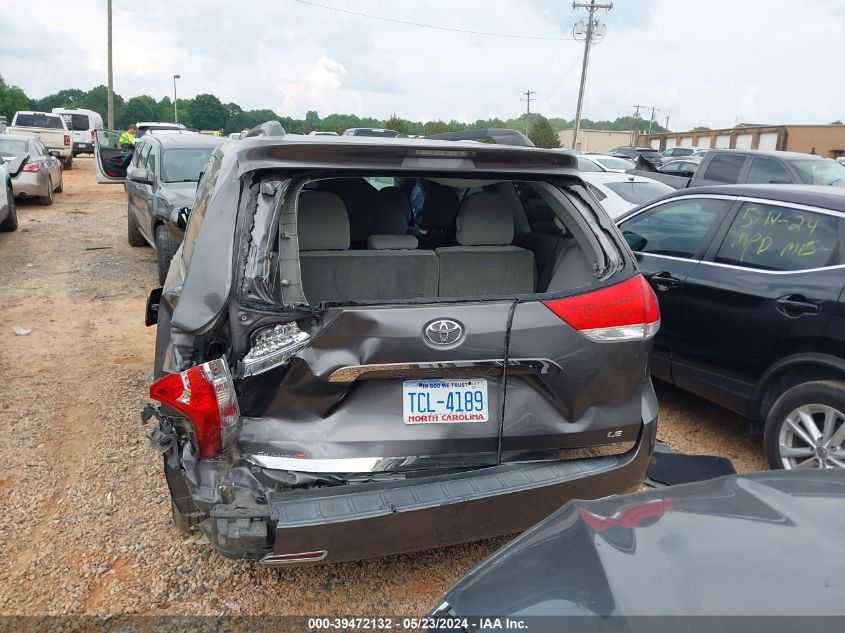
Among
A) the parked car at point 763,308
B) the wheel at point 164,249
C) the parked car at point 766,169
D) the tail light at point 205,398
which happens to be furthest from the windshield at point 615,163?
the tail light at point 205,398

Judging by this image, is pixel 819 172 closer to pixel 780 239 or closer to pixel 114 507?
pixel 780 239

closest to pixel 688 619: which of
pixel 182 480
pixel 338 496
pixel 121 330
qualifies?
pixel 338 496

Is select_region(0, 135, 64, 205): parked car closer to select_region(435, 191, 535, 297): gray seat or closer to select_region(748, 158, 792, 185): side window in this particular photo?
select_region(435, 191, 535, 297): gray seat

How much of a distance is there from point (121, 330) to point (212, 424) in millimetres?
4576

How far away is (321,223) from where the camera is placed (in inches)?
129

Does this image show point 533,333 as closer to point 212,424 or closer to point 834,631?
point 212,424

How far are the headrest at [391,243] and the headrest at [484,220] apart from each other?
0.94 ft

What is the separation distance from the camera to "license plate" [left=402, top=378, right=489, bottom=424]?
2496 mm

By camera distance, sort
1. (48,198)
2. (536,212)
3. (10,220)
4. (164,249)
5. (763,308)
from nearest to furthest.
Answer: (763,308)
(536,212)
(164,249)
(10,220)
(48,198)

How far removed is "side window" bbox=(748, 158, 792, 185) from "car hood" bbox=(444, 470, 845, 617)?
9389mm

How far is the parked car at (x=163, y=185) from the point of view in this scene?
7.73 meters

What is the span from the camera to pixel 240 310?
7.76ft

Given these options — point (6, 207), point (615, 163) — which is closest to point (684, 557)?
point (6, 207)

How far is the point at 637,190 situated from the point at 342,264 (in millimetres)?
7002
